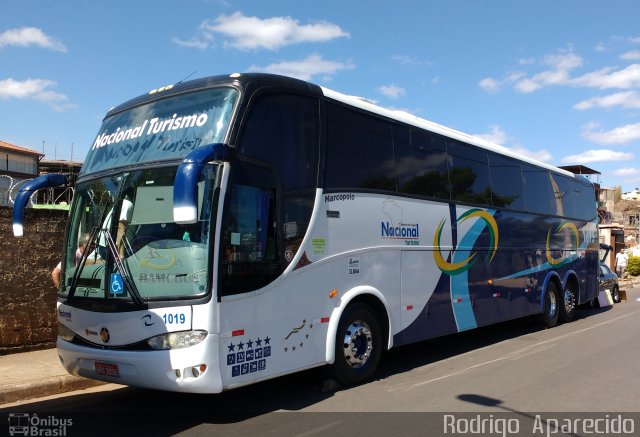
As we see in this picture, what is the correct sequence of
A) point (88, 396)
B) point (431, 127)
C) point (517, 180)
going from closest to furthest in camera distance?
1. point (88, 396)
2. point (431, 127)
3. point (517, 180)

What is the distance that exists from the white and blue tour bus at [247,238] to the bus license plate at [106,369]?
2cm

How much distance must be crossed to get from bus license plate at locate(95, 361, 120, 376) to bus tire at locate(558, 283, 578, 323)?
11299mm

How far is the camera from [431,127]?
9312 millimetres

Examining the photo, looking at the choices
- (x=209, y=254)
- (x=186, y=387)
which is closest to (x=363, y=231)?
(x=209, y=254)

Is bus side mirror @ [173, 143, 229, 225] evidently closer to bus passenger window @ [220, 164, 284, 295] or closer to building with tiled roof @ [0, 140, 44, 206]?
bus passenger window @ [220, 164, 284, 295]

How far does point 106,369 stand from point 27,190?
2.37m

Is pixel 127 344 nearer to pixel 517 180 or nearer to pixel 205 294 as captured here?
pixel 205 294

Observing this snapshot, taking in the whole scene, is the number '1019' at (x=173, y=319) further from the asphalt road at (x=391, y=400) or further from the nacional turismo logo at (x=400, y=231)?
the nacional turismo logo at (x=400, y=231)

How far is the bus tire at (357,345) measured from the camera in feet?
23.4

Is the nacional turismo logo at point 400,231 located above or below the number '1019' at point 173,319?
above

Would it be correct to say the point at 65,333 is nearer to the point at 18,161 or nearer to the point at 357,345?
the point at 357,345

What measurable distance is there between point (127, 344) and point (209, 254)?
4.27 feet

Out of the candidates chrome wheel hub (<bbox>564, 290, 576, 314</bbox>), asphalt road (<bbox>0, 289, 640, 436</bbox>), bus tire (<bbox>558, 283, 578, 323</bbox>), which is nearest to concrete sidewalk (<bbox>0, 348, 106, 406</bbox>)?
asphalt road (<bbox>0, 289, 640, 436</bbox>)

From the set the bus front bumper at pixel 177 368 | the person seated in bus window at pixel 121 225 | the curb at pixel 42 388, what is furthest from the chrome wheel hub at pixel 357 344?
the curb at pixel 42 388
